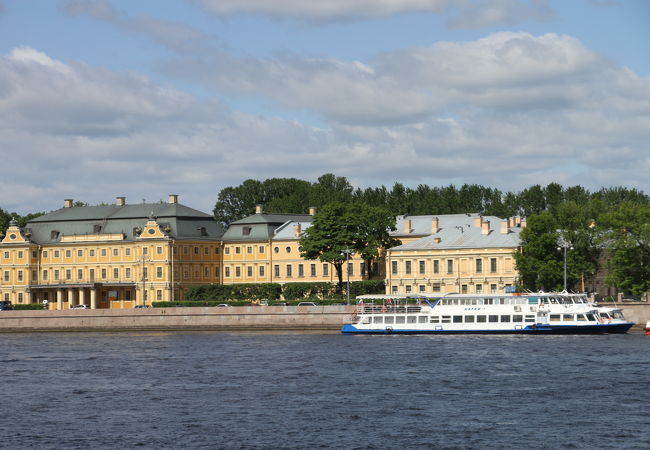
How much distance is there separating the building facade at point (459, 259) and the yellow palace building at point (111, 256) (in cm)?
2309

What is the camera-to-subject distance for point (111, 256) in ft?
453

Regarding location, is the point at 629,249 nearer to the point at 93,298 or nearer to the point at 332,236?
the point at 332,236

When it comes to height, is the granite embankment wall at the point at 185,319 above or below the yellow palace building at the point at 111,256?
below

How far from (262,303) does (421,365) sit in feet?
175

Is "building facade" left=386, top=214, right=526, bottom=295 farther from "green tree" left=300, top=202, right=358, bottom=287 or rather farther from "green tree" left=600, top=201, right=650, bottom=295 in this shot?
"green tree" left=600, top=201, right=650, bottom=295

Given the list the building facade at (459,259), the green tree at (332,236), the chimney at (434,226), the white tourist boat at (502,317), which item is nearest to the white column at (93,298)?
the green tree at (332,236)

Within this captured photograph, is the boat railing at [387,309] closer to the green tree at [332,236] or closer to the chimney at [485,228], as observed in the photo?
the green tree at [332,236]

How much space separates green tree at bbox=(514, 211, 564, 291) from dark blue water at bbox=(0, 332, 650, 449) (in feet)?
68.4

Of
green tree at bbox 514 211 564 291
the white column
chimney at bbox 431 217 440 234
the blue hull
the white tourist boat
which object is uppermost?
chimney at bbox 431 217 440 234

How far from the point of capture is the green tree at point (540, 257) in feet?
359

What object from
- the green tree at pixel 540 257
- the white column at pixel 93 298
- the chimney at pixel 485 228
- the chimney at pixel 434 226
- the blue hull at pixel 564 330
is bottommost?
the blue hull at pixel 564 330

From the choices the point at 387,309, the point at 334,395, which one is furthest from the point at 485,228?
the point at 334,395

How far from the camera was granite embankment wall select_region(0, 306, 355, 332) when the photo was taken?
106 meters

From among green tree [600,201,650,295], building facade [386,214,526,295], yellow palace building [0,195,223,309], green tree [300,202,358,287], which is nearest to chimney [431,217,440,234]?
building facade [386,214,526,295]
